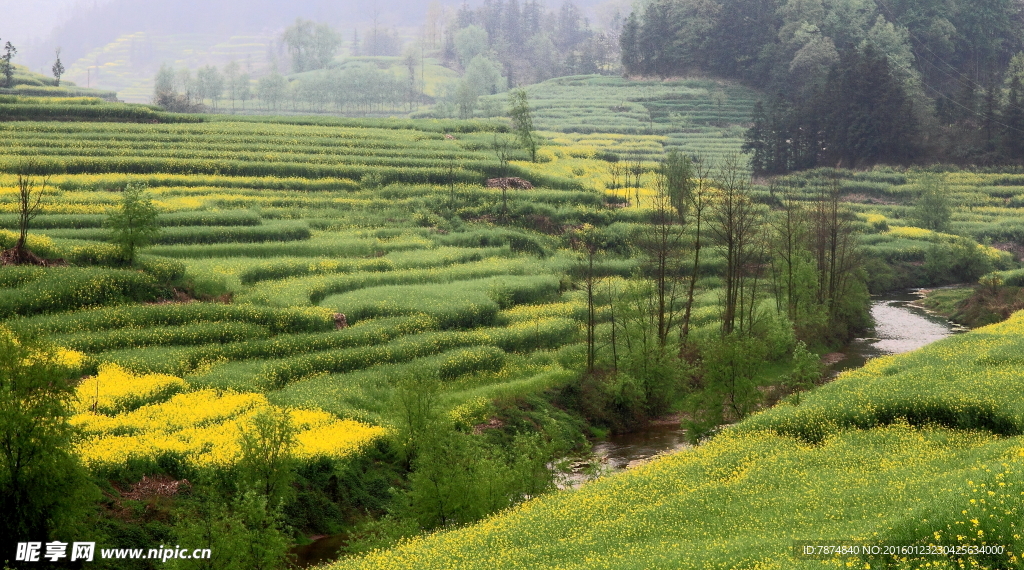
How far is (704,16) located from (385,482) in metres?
162

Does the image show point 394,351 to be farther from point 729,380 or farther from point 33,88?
point 33,88

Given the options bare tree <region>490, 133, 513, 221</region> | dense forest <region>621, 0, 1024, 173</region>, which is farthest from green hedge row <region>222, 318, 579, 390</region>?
dense forest <region>621, 0, 1024, 173</region>

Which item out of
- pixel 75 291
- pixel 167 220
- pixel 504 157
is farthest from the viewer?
pixel 504 157

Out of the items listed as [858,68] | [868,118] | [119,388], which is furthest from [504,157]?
[119,388]

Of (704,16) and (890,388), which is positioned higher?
(704,16)

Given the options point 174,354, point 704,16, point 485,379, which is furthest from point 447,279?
point 704,16

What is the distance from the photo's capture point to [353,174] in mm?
89812

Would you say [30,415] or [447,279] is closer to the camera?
[30,415]

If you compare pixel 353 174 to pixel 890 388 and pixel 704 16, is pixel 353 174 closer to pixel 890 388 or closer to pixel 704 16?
pixel 890 388

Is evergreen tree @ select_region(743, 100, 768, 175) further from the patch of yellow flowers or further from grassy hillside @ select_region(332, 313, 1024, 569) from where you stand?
the patch of yellow flowers

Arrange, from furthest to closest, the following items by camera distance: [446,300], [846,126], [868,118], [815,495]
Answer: [846,126]
[868,118]
[446,300]
[815,495]

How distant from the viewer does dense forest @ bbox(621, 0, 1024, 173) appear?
4798 inches

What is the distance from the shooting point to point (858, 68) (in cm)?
12519

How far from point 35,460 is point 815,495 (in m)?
25.7
